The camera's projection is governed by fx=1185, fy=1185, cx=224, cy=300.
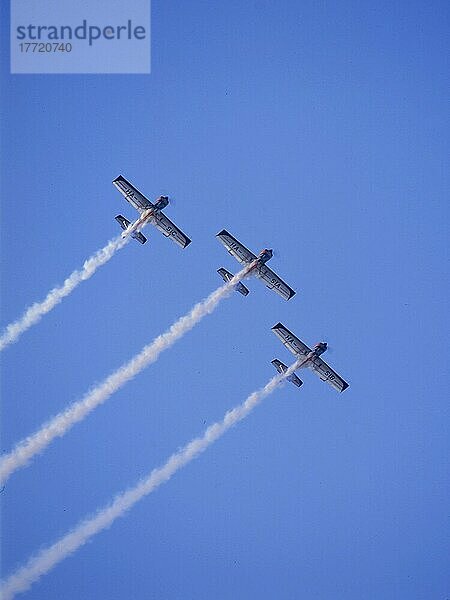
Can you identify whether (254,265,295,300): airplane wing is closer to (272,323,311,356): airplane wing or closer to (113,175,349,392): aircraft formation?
(113,175,349,392): aircraft formation

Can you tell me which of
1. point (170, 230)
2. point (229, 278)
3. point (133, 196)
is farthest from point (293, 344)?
point (133, 196)

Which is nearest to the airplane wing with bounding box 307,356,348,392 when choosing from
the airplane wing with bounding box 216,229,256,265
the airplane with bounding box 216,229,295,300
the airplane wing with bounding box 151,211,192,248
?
the airplane with bounding box 216,229,295,300

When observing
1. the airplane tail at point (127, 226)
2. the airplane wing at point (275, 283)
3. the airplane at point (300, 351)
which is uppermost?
the airplane wing at point (275, 283)

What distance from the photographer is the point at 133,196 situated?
7075cm

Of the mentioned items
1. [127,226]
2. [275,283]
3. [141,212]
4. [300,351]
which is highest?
[275,283]

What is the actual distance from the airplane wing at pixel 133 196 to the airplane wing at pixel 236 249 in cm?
484

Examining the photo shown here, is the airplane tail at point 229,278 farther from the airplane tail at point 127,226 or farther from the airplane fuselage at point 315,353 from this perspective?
the airplane fuselage at point 315,353

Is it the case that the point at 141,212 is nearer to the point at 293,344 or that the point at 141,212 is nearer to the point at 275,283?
the point at 275,283

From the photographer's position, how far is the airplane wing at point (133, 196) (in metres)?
70.7

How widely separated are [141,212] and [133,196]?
109 cm

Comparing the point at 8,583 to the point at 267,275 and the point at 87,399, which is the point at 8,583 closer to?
the point at 87,399

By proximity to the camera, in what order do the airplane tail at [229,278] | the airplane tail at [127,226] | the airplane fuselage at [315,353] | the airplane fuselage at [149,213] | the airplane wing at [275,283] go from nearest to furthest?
1. the airplane tail at [127,226]
2. the airplane fuselage at [149,213]
3. the airplane tail at [229,278]
4. the airplane wing at [275,283]
5. the airplane fuselage at [315,353]

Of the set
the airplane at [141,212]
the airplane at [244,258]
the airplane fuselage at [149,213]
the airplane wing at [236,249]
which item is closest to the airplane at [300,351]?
the airplane at [244,258]

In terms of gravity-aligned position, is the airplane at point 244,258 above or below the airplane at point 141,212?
above
